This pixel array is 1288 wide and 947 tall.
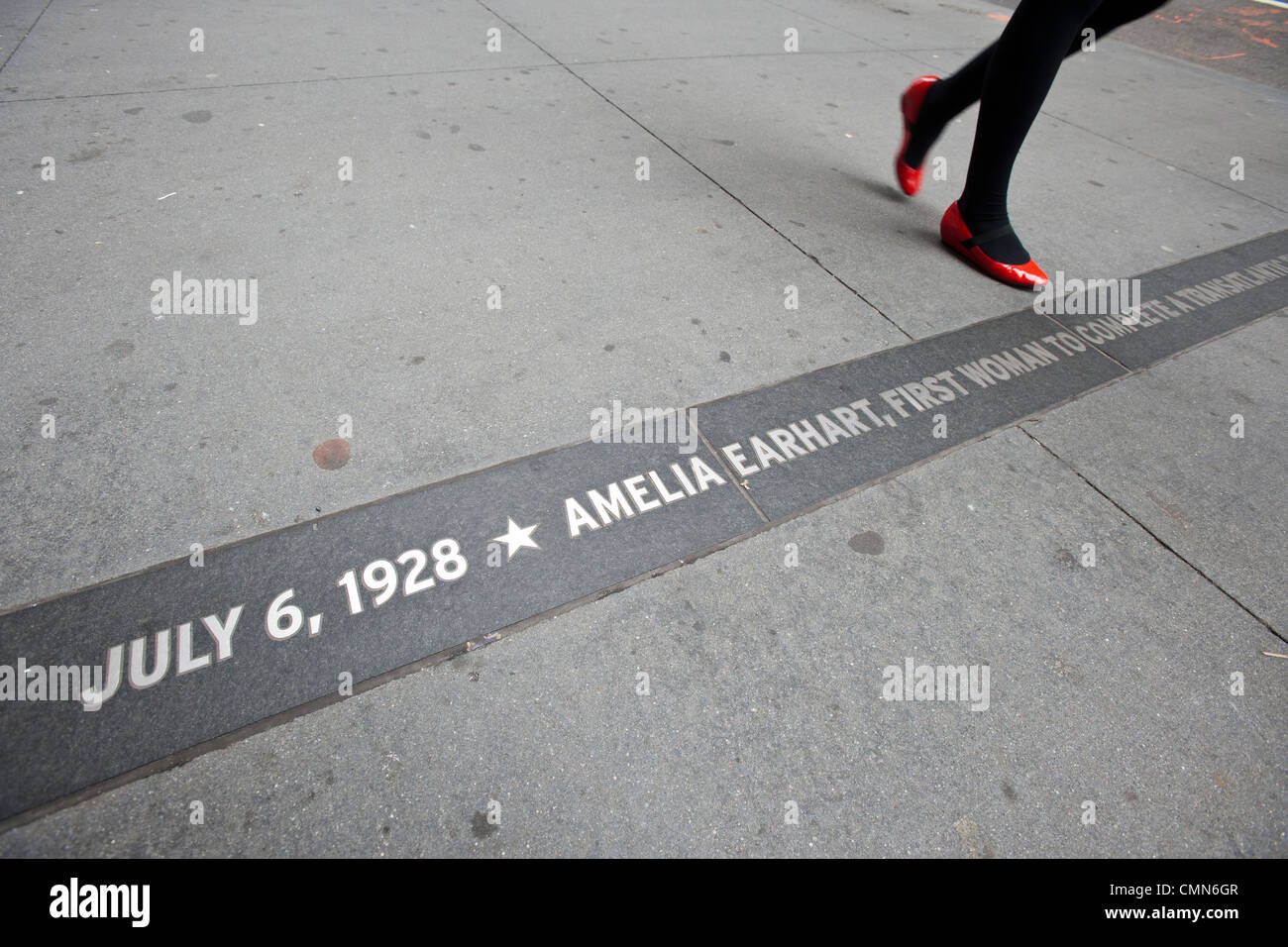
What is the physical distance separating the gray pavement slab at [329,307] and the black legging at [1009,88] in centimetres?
89

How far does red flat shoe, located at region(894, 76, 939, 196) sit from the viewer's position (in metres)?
3.72

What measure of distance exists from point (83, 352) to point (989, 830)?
122 inches

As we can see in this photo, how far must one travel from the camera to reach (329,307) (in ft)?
8.82

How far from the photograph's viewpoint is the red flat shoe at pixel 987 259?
333cm

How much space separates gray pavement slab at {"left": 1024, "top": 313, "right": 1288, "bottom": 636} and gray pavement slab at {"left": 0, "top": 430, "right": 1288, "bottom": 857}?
18 centimetres

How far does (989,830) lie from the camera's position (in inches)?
58.9

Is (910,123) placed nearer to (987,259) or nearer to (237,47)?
(987,259)

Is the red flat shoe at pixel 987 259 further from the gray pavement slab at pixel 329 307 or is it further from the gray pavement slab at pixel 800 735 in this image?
the gray pavement slab at pixel 800 735

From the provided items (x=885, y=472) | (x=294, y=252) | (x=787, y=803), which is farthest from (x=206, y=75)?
(x=787, y=803)

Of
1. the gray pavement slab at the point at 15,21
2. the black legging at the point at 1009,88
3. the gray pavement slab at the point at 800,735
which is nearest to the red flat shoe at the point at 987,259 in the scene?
the black legging at the point at 1009,88

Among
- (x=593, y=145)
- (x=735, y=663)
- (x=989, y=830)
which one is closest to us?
(x=989, y=830)

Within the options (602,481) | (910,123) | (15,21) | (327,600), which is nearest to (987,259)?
(910,123)

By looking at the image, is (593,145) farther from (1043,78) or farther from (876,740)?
(876,740)

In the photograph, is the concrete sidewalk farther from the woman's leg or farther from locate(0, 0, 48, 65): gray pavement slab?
the woman's leg
